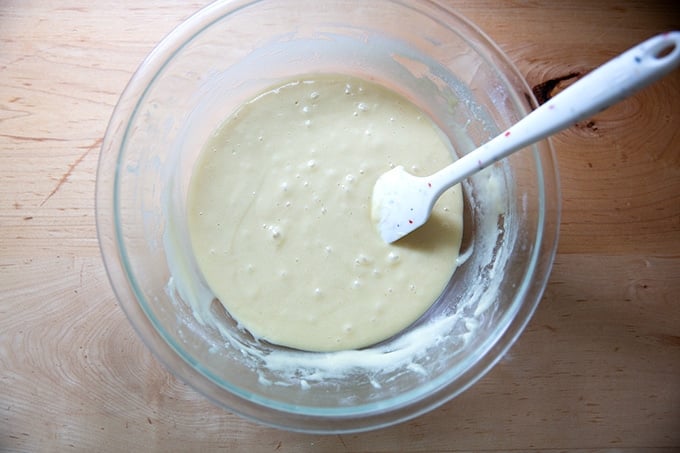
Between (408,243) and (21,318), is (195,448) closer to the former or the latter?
(21,318)

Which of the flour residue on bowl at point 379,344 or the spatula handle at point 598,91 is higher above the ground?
the spatula handle at point 598,91

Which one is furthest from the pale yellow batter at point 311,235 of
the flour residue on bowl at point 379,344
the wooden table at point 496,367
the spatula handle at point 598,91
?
the spatula handle at point 598,91

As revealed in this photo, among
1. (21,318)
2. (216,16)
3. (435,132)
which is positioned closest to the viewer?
(216,16)

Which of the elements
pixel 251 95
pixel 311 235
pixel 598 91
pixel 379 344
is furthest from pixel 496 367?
pixel 251 95

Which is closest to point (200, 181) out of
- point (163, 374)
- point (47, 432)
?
point (163, 374)

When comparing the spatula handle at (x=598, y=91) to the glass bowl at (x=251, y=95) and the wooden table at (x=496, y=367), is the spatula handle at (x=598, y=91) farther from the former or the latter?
the wooden table at (x=496, y=367)

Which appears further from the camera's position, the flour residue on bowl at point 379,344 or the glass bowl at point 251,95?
the flour residue on bowl at point 379,344

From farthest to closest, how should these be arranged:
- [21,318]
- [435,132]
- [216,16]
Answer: [435,132], [21,318], [216,16]
